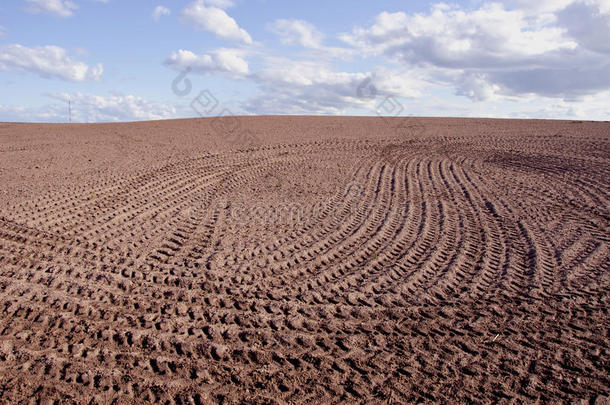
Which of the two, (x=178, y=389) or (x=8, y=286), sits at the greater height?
(x=8, y=286)

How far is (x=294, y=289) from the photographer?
4.85 meters

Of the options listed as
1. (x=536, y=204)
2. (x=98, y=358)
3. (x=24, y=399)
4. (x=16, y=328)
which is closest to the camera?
(x=24, y=399)

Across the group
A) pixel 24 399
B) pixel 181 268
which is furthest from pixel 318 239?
pixel 24 399

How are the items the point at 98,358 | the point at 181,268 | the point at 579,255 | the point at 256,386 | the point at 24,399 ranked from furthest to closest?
1. the point at 579,255
2. the point at 181,268
3. the point at 98,358
4. the point at 256,386
5. the point at 24,399

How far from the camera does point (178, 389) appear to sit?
3.17 m

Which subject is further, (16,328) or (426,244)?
(426,244)

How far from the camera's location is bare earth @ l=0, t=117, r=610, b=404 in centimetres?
334

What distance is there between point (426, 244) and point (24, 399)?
5.16 metres

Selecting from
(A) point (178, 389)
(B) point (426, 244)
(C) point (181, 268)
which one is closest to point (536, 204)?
(B) point (426, 244)

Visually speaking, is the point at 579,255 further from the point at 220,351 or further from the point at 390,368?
the point at 220,351

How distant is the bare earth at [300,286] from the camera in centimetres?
334

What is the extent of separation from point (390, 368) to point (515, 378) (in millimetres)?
972

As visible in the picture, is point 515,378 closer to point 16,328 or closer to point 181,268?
point 181,268

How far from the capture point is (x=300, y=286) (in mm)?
4926
